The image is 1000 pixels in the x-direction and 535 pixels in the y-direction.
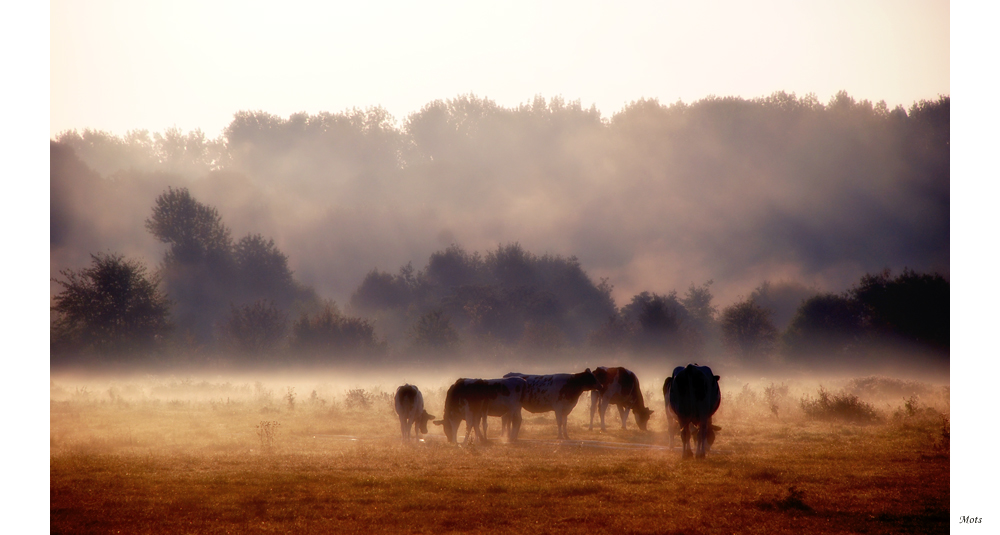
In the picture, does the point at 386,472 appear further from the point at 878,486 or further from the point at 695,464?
the point at 878,486

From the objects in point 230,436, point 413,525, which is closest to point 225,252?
point 230,436

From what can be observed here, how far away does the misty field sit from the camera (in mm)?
9719

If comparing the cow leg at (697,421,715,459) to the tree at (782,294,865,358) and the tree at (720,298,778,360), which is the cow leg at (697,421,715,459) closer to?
the tree at (782,294,865,358)

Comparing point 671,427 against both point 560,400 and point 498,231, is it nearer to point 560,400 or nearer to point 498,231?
point 560,400

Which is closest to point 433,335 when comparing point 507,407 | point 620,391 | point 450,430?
point 620,391

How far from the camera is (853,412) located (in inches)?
875

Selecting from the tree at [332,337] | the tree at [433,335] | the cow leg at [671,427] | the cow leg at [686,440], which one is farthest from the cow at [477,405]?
the tree at [433,335]

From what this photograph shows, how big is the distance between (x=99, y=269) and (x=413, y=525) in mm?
49796

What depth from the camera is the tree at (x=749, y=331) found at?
54.0 meters

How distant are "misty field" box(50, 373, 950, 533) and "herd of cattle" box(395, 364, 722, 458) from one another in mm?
652

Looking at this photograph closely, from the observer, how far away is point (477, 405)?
19047mm

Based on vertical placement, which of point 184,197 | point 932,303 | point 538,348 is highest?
point 184,197

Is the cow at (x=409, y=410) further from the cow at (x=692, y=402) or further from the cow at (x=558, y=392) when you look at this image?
the cow at (x=692, y=402)

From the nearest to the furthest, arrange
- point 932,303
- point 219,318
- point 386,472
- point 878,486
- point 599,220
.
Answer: point 878,486 < point 386,472 < point 932,303 < point 219,318 < point 599,220
